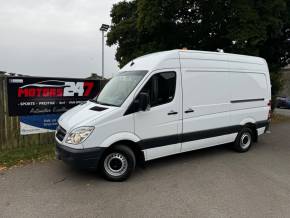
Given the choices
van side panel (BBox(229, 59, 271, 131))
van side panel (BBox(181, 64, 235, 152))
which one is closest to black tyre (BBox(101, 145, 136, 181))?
van side panel (BBox(181, 64, 235, 152))

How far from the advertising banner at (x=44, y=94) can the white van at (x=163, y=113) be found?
201 cm

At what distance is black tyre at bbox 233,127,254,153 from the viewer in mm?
7380

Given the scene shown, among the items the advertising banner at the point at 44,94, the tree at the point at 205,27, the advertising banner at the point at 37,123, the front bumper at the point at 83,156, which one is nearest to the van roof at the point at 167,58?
the front bumper at the point at 83,156

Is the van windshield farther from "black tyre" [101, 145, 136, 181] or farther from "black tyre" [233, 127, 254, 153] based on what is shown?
"black tyre" [233, 127, 254, 153]

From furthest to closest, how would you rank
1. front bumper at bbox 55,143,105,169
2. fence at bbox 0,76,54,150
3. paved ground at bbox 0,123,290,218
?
fence at bbox 0,76,54,150
front bumper at bbox 55,143,105,169
paved ground at bbox 0,123,290,218

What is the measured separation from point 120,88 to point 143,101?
0.87 m

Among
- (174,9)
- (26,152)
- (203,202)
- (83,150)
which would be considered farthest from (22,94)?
(174,9)

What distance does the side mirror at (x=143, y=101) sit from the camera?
520 cm

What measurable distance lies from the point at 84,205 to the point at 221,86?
4.26 metres

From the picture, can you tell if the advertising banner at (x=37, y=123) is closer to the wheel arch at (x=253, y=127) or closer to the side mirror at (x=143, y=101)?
the side mirror at (x=143, y=101)

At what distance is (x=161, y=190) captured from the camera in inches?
193

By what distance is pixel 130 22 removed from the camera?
51.1 ft

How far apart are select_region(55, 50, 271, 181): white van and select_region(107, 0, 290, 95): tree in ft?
16.2

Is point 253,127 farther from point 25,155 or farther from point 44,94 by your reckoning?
point 25,155
